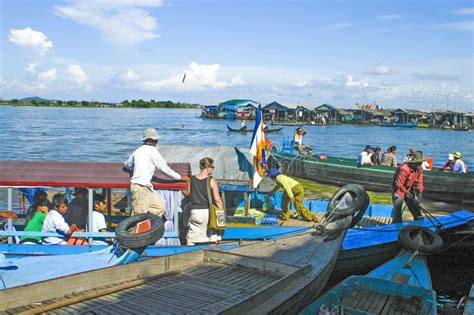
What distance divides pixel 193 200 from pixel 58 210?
2.32m

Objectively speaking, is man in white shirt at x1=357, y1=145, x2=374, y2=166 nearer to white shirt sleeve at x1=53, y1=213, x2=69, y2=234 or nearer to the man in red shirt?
the man in red shirt

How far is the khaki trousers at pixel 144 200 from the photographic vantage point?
798 cm

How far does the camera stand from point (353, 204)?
893 centimetres

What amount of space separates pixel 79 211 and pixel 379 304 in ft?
17.3

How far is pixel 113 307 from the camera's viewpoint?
5.23m

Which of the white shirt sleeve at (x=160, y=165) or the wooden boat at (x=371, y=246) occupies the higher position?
the white shirt sleeve at (x=160, y=165)

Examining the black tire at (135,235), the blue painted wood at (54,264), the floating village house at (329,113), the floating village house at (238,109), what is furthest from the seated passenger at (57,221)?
the floating village house at (329,113)

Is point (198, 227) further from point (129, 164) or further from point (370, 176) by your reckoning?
point (370, 176)

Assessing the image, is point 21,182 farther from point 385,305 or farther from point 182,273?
point 385,305

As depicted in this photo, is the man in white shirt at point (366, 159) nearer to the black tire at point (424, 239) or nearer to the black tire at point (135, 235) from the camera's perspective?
the black tire at point (424, 239)

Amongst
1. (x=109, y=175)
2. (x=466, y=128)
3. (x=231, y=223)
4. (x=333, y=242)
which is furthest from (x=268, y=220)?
(x=466, y=128)

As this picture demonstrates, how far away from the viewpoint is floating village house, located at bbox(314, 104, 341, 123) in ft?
307

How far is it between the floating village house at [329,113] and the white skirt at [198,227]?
85.0m

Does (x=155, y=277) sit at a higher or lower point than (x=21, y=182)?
lower
